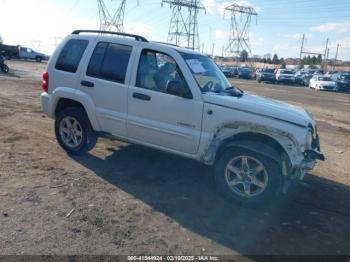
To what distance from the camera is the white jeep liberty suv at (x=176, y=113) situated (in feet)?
17.3

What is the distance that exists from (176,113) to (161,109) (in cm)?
25

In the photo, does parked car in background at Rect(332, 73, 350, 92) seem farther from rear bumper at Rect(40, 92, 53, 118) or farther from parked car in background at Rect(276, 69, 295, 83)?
rear bumper at Rect(40, 92, 53, 118)

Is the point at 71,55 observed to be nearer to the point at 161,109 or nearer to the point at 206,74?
the point at 161,109

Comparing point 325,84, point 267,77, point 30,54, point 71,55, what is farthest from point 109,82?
point 30,54

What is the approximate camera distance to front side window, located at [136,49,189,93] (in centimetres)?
586

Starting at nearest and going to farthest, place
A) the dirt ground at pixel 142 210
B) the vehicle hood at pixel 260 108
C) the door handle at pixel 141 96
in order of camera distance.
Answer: the dirt ground at pixel 142 210 < the vehicle hood at pixel 260 108 < the door handle at pixel 141 96

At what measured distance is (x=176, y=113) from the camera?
5.75 meters

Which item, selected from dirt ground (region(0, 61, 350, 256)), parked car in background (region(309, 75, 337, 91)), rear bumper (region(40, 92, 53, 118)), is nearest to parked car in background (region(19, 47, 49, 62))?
parked car in background (region(309, 75, 337, 91))

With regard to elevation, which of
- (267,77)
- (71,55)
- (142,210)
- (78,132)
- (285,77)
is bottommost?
(267,77)

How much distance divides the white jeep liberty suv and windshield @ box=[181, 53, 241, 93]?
2 centimetres

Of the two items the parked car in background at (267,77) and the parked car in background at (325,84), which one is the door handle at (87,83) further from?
the parked car in background at (267,77)

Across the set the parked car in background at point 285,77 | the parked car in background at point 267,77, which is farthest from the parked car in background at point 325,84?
the parked car in background at point 267,77

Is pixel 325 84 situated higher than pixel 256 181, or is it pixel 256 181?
pixel 256 181

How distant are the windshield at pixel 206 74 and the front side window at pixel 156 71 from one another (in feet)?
0.75
